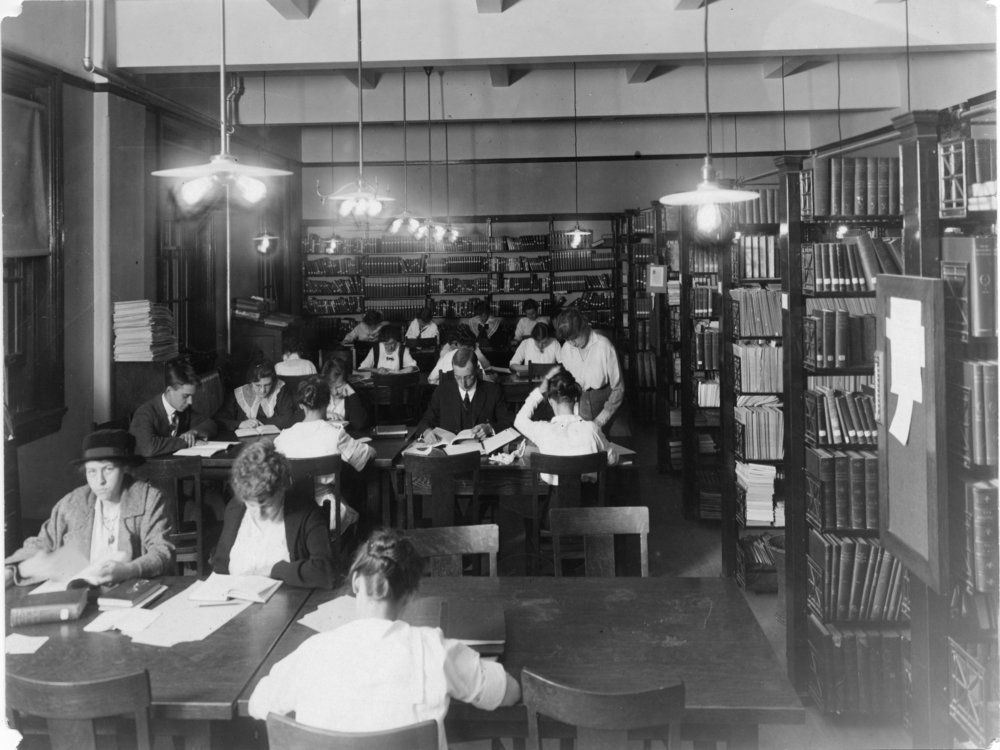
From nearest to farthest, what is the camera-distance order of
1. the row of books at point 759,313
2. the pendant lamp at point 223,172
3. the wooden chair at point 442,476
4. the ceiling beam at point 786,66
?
the pendant lamp at point 223,172
the wooden chair at point 442,476
the row of books at point 759,313
the ceiling beam at point 786,66

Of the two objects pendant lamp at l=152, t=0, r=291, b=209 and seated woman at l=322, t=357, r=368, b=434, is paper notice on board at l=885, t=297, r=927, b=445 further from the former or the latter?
seated woman at l=322, t=357, r=368, b=434

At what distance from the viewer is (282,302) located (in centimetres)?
1028

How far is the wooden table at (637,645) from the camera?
2.08 metres

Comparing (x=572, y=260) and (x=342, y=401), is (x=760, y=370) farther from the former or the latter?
(x=572, y=260)

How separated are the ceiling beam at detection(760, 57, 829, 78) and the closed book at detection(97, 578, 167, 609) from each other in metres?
6.50

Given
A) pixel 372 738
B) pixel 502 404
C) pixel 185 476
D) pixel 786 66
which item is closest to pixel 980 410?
pixel 372 738

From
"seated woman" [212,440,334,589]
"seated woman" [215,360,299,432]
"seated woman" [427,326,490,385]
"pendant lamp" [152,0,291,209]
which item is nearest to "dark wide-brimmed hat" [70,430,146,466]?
"seated woman" [212,440,334,589]

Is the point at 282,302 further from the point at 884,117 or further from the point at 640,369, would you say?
the point at 884,117

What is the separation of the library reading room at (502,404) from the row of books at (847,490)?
16 mm

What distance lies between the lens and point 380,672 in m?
1.90

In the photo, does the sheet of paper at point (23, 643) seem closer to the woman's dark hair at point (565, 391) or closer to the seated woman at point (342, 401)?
the woman's dark hair at point (565, 391)

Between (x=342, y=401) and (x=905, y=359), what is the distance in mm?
3826

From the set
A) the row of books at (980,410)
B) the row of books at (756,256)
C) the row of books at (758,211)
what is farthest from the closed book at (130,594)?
the row of books at (758,211)

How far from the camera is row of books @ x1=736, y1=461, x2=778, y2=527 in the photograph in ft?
15.6
